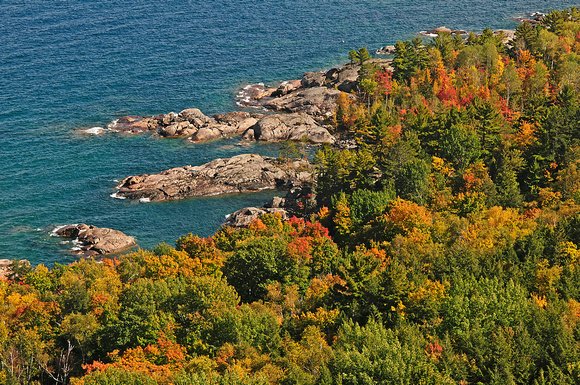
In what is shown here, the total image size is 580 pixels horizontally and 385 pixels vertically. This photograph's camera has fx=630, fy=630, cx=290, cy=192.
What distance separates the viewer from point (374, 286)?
8631 cm

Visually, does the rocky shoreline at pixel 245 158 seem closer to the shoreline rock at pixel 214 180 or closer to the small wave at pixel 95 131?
the shoreline rock at pixel 214 180

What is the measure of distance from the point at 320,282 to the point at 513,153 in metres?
56.3

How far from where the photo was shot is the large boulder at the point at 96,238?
13400cm

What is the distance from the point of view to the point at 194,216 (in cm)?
14675

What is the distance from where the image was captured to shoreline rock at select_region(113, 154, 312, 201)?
154875 mm

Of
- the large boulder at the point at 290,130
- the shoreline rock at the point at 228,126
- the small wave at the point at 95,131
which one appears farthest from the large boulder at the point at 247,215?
the small wave at the point at 95,131

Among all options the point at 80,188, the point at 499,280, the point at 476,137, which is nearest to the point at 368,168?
the point at 476,137

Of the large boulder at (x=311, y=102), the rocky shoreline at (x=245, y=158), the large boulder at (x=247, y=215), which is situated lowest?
the large boulder at (x=247, y=215)

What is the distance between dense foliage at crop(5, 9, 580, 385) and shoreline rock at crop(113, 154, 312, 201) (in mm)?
16897

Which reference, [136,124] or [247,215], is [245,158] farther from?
[136,124]

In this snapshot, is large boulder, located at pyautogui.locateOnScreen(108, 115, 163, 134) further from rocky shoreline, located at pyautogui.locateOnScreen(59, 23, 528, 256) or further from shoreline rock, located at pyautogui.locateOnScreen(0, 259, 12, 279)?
shoreline rock, located at pyautogui.locateOnScreen(0, 259, 12, 279)

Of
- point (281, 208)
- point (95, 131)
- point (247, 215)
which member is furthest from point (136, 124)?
point (281, 208)

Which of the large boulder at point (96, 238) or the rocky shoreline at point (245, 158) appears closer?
the large boulder at point (96, 238)

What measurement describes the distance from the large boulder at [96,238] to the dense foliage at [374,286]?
66.1 ft
